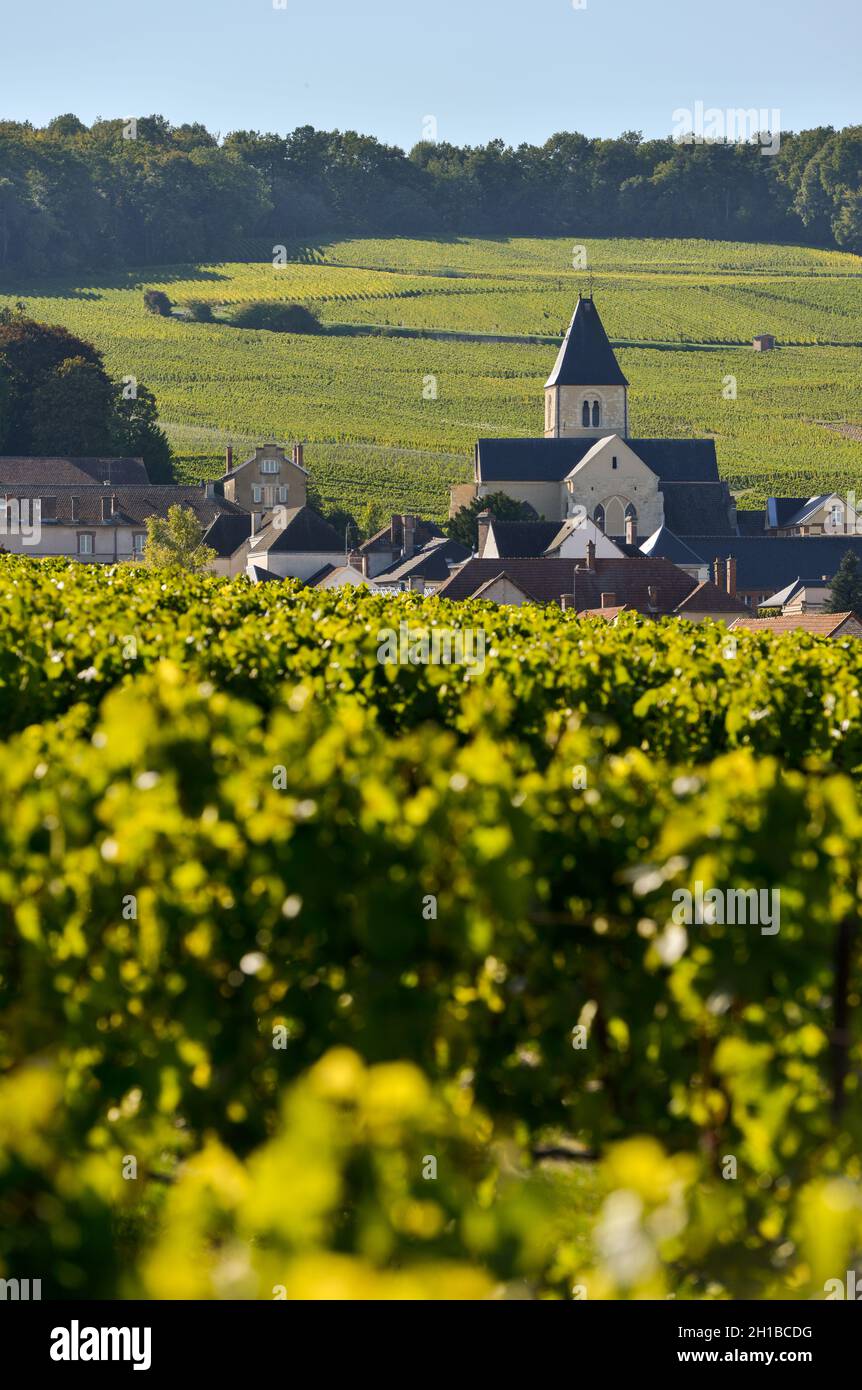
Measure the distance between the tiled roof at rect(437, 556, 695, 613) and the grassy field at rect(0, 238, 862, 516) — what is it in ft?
146

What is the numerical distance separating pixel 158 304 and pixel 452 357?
28.2 metres

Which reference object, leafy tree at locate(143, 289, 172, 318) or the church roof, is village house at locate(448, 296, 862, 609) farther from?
leafy tree at locate(143, 289, 172, 318)

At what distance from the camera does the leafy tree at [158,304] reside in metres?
158

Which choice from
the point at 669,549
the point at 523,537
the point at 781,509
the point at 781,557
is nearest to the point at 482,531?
the point at 523,537

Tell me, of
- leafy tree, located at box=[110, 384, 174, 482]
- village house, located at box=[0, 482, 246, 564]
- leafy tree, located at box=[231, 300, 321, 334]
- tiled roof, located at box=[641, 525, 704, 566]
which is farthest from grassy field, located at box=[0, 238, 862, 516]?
tiled roof, located at box=[641, 525, 704, 566]

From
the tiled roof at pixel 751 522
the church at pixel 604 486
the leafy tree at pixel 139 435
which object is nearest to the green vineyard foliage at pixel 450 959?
the church at pixel 604 486

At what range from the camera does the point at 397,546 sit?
296ft

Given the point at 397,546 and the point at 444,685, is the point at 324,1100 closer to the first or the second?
the point at 444,685

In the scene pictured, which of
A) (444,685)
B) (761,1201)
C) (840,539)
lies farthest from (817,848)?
(840,539)

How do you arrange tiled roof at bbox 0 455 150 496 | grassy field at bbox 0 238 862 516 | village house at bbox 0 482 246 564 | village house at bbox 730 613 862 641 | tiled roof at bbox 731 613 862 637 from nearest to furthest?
tiled roof at bbox 731 613 862 637
village house at bbox 730 613 862 641
village house at bbox 0 482 246 564
tiled roof at bbox 0 455 150 496
grassy field at bbox 0 238 862 516

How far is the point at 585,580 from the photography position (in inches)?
2657

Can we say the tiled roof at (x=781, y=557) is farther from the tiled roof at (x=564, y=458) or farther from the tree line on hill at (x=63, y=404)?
the tree line on hill at (x=63, y=404)

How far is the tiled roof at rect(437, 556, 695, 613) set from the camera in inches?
2643

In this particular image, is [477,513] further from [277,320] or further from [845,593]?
[277,320]
